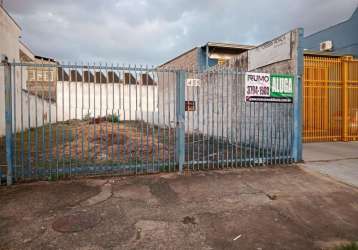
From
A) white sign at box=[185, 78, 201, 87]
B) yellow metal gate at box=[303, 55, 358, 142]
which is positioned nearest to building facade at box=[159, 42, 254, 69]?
yellow metal gate at box=[303, 55, 358, 142]

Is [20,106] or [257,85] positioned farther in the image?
[20,106]

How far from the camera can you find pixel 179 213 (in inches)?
153

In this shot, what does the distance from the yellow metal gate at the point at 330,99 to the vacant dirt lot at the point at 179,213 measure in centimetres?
550

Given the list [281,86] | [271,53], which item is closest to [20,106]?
[271,53]

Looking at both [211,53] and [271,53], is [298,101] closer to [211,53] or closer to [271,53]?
[271,53]

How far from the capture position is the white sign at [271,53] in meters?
7.12

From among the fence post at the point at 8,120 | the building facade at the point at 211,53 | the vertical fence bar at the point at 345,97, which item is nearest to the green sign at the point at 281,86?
the vertical fence bar at the point at 345,97

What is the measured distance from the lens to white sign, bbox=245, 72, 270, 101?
658cm

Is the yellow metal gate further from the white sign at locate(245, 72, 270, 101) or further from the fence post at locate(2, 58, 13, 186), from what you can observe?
the fence post at locate(2, 58, 13, 186)

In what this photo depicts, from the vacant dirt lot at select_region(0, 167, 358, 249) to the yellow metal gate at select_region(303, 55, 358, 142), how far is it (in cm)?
550

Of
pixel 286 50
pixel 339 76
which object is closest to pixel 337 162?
pixel 286 50

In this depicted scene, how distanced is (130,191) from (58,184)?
1.50 m

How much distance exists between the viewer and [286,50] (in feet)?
23.4

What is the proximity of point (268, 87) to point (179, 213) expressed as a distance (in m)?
4.31
